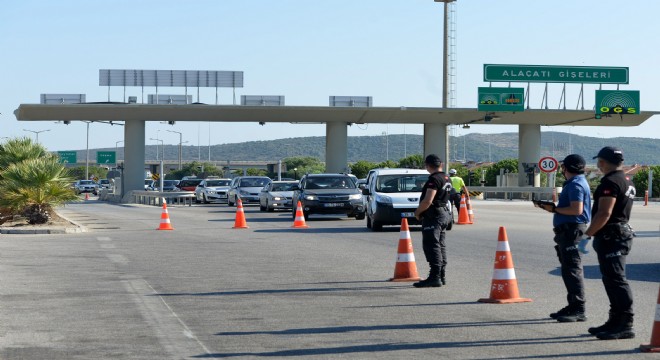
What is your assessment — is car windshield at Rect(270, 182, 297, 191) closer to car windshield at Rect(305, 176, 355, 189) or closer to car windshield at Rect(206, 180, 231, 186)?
car windshield at Rect(305, 176, 355, 189)

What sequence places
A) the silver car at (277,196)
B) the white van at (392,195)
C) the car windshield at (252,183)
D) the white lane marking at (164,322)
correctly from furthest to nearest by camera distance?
the car windshield at (252,183)
the silver car at (277,196)
the white van at (392,195)
the white lane marking at (164,322)

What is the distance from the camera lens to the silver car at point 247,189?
50219 mm

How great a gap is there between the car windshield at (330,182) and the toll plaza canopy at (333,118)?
24293 millimetres

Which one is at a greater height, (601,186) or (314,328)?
(601,186)

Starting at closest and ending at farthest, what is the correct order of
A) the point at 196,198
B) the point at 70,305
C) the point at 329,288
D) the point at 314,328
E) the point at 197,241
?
the point at 314,328 → the point at 70,305 → the point at 329,288 → the point at 197,241 → the point at 196,198

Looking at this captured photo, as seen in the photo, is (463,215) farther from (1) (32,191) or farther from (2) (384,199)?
(1) (32,191)

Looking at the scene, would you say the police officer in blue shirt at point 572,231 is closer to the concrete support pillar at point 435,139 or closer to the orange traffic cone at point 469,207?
the orange traffic cone at point 469,207

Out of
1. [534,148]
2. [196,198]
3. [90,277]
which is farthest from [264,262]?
[534,148]

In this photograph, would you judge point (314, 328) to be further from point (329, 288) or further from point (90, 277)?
point (90, 277)

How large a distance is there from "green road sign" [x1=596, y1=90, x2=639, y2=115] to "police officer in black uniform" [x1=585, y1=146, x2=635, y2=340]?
186 ft

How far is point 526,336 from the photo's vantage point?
9.94m

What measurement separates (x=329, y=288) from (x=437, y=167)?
2.10 meters

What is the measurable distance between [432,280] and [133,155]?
53.6 m

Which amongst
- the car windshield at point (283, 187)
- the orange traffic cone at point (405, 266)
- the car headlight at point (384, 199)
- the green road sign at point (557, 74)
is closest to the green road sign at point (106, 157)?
the green road sign at point (557, 74)
